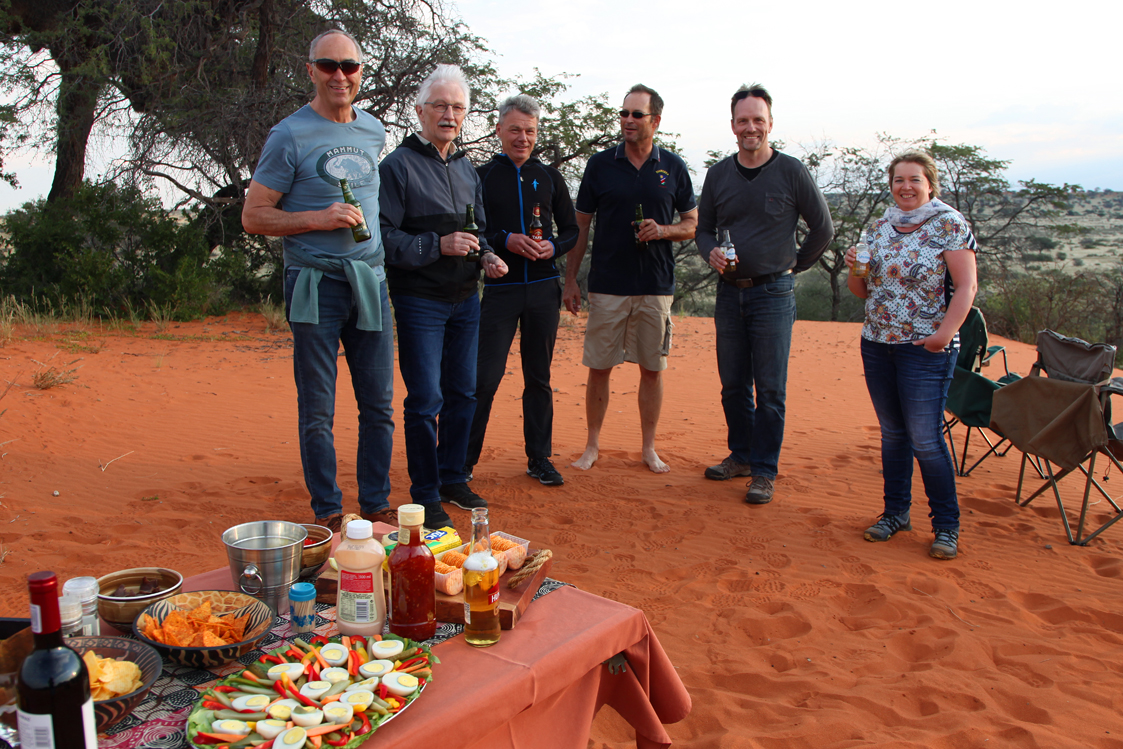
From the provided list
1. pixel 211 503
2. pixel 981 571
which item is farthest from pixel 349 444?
pixel 981 571

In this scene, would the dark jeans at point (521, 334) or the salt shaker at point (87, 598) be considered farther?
the dark jeans at point (521, 334)

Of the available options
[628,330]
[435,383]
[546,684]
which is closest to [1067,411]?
[628,330]

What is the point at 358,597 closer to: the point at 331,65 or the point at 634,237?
the point at 331,65

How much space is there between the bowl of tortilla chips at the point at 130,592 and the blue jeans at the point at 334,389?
1723 mm

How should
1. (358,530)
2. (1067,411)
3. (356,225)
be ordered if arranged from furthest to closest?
(1067,411)
(356,225)
(358,530)

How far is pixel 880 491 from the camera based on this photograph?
224 inches

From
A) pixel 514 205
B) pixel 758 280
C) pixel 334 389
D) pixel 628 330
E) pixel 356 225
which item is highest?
pixel 514 205

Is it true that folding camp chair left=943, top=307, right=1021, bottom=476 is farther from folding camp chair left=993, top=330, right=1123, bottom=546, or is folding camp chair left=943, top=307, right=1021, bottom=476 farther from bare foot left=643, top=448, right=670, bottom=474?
bare foot left=643, top=448, right=670, bottom=474

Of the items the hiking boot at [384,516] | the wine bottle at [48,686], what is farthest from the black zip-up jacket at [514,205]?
the wine bottle at [48,686]

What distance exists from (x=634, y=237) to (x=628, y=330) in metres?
0.66

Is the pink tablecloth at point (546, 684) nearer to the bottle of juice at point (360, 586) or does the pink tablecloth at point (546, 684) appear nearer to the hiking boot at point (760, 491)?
the bottle of juice at point (360, 586)

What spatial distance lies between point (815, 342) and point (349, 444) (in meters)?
10.0

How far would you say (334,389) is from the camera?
12.7 feet

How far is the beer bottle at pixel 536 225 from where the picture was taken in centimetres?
492
